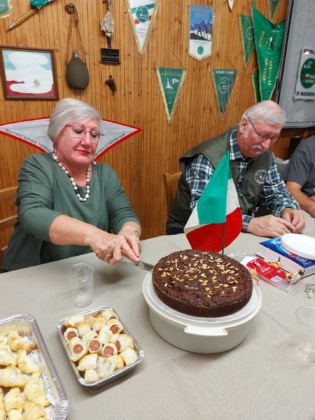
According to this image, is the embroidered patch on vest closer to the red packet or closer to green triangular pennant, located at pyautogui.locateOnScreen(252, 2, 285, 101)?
the red packet

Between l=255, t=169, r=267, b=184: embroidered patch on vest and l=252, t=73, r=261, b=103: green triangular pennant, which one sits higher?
l=252, t=73, r=261, b=103: green triangular pennant

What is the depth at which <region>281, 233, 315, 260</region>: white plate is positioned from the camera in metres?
1.18

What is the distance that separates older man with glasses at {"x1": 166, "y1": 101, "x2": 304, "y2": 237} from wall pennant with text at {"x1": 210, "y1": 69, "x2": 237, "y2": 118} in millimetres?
1225

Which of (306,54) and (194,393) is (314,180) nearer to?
(306,54)

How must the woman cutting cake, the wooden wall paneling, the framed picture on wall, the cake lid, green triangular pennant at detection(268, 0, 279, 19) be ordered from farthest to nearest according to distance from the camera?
green triangular pennant at detection(268, 0, 279, 19)
the wooden wall paneling
the framed picture on wall
the woman cutting cake
the cake lid

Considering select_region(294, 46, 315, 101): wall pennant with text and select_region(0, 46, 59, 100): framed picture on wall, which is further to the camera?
select_region(294, 46, 315, 101): wall pennant with text

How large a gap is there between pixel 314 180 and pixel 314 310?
5.42 feet

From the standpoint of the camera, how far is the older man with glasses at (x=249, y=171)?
5.60 ft

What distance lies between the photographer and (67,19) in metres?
2.11

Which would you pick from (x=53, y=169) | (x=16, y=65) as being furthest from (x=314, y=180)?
(x=16, y=65)

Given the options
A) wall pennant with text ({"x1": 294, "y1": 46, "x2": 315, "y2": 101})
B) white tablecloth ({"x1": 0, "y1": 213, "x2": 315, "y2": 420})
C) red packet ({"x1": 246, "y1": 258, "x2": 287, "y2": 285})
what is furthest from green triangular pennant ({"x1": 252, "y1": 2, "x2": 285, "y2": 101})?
white tablecloth ({"x1": 0, "y1": 213, "x2": 315, "y2": 420})

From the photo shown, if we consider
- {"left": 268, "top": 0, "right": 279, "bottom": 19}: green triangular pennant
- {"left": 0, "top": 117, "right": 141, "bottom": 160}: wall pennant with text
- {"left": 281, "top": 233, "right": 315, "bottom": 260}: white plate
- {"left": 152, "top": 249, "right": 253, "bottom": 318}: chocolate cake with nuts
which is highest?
{"left": 268, "top": 0, "right": 279, "bottom": 19}: green triangular pennant

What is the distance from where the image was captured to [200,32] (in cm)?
268

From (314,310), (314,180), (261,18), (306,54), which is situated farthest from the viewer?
(306,54)
